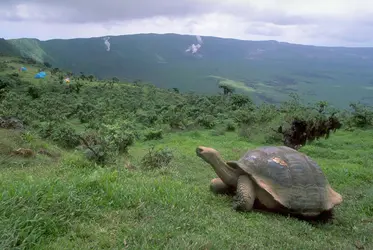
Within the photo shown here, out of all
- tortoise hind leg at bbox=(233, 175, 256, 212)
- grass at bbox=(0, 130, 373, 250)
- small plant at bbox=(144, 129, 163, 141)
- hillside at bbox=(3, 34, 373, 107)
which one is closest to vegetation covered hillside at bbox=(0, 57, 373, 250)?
grass at bbox=(0, 130, 373, 250)

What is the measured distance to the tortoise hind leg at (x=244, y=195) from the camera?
23.7ft

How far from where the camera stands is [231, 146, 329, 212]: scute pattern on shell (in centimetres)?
758

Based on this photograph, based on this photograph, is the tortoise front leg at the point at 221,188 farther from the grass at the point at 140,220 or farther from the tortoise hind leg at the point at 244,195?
the tortoise hind leg at the point at 244,195

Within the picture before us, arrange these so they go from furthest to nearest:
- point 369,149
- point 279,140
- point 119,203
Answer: point 279,140, point 369,149, point 119,203

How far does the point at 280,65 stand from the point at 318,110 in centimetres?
16934

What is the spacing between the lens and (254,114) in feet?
80.8

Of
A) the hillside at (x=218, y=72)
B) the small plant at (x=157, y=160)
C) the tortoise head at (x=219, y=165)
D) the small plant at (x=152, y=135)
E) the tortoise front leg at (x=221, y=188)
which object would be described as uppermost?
the tortoise head at (x=219, y=165)

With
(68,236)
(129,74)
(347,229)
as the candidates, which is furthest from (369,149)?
(129,74)

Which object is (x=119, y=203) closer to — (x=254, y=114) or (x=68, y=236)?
(x=68, y=236)

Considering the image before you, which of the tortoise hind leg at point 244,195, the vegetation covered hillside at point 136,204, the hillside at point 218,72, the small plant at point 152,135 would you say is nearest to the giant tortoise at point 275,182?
the tortoise hind leg at point 244,195

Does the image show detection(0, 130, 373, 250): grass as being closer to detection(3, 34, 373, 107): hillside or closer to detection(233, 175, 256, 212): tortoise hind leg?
detection(233, 175, 256, 212): tortoise hind leg

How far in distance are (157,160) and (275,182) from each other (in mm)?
4719

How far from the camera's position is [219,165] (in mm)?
8039

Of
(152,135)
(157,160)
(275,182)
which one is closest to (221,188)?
(275,182)
